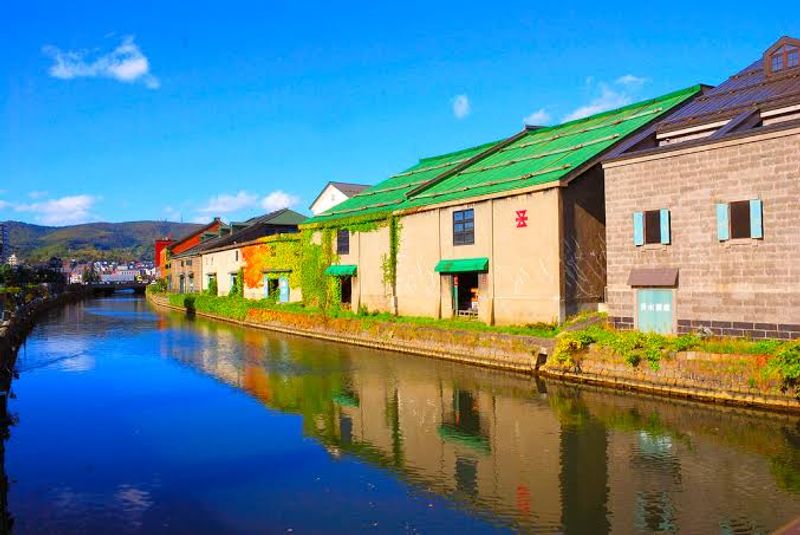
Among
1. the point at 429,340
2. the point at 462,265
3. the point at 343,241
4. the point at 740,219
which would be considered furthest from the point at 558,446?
the point at 343,241

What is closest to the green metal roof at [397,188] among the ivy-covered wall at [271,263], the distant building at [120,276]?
the ivy-covered wall at [271,263]

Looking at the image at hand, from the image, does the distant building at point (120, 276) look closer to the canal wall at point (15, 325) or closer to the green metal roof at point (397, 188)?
the canal wall at point (15, 325)

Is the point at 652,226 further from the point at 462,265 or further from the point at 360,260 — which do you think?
→ the point at 360,260

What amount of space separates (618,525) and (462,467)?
3.94 m

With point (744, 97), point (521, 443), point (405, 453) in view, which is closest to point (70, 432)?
point (405, 453)

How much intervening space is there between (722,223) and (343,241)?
79.0 ft

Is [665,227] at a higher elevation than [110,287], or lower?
higher

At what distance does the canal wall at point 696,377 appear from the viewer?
16297 mm

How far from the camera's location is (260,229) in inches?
2689

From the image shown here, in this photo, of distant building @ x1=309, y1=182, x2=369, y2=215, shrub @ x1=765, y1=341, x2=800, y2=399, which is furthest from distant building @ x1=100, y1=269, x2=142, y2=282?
shrub @ x1=765, y1=341, x2=800, y2=399

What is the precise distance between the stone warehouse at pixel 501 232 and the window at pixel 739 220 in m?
6.51

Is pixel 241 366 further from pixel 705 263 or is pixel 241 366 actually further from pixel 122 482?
pixel 705 263

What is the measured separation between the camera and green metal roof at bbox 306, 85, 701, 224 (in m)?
26.9

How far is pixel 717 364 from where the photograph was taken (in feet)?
57.1
